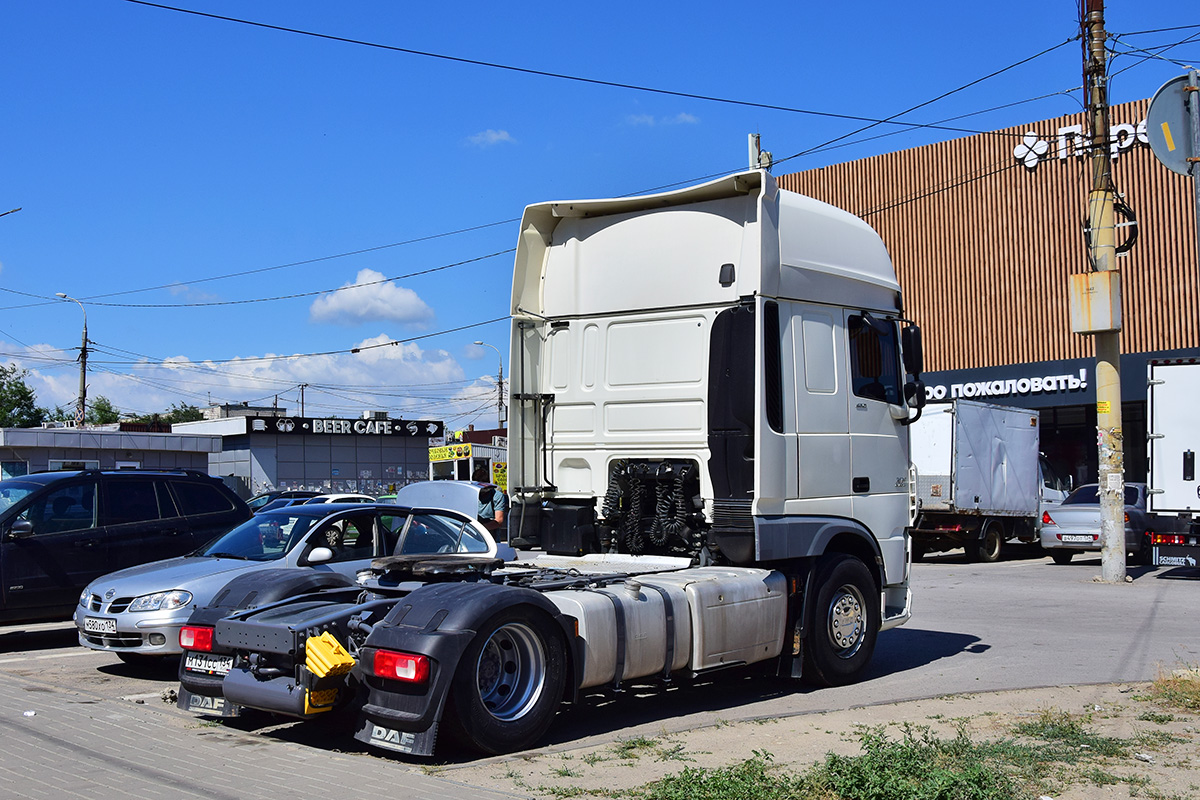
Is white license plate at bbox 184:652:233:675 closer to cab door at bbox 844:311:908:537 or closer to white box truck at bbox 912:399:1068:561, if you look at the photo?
cab door at bbox 844:311:908:537

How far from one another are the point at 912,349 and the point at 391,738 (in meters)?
5.59

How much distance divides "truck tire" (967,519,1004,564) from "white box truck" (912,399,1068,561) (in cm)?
2

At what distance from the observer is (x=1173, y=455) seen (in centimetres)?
1917

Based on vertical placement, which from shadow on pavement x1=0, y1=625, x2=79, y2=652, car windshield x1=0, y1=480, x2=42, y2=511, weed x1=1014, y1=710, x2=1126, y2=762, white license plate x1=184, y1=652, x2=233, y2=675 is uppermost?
car windshield x1=0, y1=480, x2=42, y2=511

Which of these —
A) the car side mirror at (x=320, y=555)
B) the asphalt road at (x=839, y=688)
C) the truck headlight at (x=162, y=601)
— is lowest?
the asphalt road at (x=839, y=688)

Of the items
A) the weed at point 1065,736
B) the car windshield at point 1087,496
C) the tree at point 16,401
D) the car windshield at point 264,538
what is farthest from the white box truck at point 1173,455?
the tree at point 16,401

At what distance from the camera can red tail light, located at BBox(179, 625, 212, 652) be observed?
7305 mm

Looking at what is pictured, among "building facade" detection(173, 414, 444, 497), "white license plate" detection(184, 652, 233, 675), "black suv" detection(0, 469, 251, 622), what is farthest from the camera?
"building facade" detection(173, 414, 444, 497)

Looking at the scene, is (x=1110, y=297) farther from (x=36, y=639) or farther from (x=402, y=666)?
(x=36, y=639)

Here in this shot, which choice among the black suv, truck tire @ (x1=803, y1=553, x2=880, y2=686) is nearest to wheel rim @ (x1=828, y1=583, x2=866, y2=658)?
truck tire @ (x1=803, y1=553, x2=880, y2=686)

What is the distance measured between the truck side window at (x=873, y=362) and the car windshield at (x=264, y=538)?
5114 millimetres

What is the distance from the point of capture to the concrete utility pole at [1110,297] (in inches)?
742

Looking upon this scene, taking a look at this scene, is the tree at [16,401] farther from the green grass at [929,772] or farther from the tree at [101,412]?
the green grass at [929,772]

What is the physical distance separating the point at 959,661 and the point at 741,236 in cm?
459
